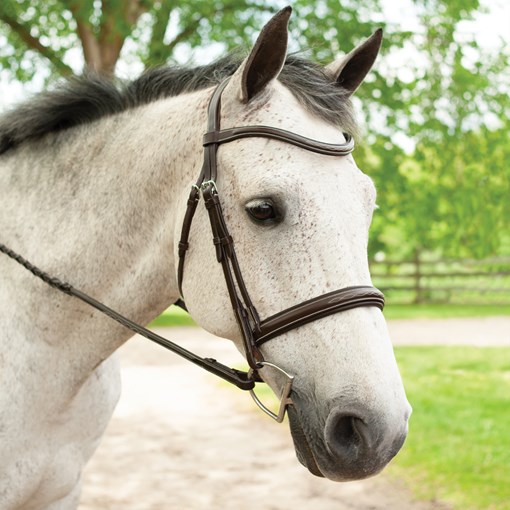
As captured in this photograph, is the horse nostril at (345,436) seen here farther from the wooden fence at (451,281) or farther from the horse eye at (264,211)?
the wooden fence at (451,281)

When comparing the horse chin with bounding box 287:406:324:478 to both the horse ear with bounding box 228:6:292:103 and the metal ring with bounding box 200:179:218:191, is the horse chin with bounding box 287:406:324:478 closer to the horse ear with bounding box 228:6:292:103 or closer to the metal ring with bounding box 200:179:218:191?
the metal ring with bounding box 200:179:218:191

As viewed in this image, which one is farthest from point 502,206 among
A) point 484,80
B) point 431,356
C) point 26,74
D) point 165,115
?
point 26,74

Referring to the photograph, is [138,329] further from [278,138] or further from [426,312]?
[426,312]

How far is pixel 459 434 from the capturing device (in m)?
6.69

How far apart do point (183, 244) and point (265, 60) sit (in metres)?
0.66

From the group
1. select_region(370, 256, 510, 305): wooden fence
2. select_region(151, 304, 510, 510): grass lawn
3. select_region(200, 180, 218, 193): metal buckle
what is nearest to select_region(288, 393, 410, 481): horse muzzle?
select_region(200, 180, 218, 193): metal buckle

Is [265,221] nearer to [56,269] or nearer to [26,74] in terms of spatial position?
[56,269]

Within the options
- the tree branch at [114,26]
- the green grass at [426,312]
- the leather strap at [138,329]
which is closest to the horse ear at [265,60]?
the leather strap at [138,329]

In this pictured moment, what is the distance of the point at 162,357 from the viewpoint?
1263 cm

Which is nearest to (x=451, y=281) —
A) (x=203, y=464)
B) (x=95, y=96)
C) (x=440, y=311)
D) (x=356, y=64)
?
(x=440, y=311)

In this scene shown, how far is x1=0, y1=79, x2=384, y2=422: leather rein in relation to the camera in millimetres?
1795

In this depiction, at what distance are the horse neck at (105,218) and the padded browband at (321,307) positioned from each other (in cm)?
55

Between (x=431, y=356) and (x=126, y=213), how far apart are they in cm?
1001

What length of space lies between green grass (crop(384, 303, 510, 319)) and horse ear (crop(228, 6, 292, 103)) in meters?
17.3
